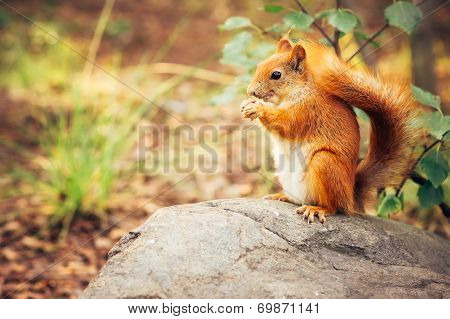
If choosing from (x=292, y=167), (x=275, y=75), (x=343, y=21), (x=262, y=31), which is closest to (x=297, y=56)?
(x=275, y=75)

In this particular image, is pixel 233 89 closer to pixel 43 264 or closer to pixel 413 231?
pixel 413 231

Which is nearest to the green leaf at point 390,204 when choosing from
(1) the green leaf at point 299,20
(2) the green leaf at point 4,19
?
(1) the green leaf at point 299,20

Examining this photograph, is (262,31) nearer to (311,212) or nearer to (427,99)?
(427,99)

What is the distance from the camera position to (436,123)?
2.31 m

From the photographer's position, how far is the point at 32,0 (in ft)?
25.2

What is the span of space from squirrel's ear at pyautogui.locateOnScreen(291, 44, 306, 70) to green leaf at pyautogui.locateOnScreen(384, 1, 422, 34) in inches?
19.6

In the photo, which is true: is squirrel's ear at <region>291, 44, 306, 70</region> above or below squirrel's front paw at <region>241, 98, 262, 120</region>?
above

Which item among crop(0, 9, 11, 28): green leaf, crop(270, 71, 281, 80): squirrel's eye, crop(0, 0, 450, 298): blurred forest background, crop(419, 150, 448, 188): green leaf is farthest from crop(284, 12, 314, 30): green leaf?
crop(0, 9, 11, 28): green leaf

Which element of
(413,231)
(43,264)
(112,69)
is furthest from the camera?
(112,69)

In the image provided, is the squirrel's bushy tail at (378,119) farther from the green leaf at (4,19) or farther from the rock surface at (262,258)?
the green leaf at (4,19)

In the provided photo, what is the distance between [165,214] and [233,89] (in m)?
0.99

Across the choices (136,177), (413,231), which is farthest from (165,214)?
(136,177)

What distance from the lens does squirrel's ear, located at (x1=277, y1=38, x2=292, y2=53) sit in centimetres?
268

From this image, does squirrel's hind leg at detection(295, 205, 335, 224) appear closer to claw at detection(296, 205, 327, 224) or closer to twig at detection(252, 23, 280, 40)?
claw at detection(296, 205, 327, 224)
